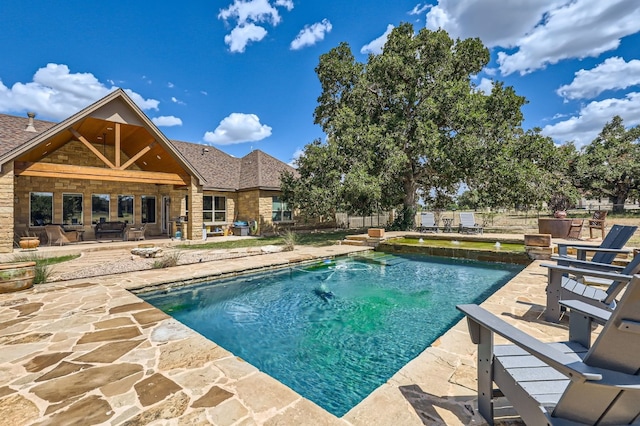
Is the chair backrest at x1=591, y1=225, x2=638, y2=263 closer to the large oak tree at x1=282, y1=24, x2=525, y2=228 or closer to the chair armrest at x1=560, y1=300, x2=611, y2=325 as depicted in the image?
the chair armrest at x1=560, y1=300, x2=611, y2=325

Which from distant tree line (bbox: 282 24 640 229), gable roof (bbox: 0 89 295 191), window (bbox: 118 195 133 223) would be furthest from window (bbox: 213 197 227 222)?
distant tree line (bbox: 282 24 640 229)

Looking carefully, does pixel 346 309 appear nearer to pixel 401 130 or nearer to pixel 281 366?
pixel 281 366

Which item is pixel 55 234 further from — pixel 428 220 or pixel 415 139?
pixel 428 220

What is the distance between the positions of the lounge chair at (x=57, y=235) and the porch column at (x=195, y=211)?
5054 mm

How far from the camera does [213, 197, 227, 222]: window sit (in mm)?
18411

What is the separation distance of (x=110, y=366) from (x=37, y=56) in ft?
65.6

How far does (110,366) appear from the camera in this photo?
10.2 feet

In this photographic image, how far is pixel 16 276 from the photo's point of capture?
601 centimetres

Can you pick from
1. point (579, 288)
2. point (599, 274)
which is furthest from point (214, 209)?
point (599, 274)

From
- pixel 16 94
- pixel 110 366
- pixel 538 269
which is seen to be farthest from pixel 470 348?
pixel 16 94

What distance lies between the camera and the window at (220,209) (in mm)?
18411

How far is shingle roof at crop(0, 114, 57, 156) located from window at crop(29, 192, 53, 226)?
229 cm

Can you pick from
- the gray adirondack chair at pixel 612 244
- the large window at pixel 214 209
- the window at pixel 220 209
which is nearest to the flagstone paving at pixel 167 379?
the gray adirondack chair at pixel 612 244

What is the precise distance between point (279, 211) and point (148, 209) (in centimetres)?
783
